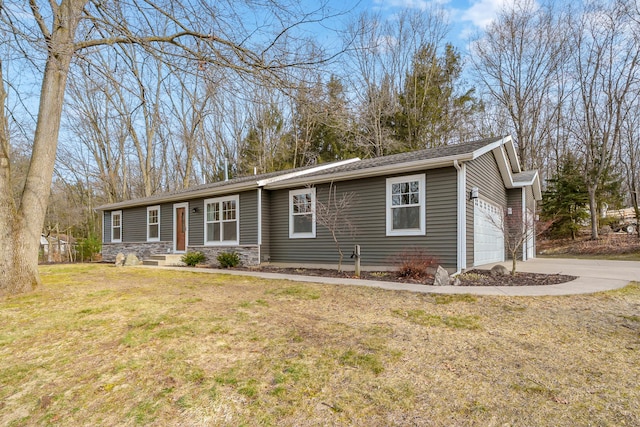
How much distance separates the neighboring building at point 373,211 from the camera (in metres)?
8.47

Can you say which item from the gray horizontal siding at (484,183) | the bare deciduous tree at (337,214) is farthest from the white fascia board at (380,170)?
the gray horizontal siding at (484,183)

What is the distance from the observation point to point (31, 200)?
234 inches

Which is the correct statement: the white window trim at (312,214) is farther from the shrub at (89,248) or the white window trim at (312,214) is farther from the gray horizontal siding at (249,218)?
the shrub at (89,248)

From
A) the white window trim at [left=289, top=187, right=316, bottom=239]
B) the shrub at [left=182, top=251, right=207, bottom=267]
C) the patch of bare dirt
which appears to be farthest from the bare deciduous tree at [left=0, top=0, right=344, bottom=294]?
the patch of bare dirt

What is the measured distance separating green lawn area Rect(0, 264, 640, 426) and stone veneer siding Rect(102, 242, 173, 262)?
972 centimetres

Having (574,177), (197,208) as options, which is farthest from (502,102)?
(197,208)

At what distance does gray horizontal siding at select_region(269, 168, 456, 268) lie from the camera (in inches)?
331

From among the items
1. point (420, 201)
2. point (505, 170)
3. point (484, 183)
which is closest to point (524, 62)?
point (505, 170)

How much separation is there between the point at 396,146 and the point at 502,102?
926 cm

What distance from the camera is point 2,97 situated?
5.70m

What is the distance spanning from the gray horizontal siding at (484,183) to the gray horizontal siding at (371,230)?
2.38 ft

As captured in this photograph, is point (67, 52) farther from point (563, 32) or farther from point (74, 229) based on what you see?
point (74, 229)

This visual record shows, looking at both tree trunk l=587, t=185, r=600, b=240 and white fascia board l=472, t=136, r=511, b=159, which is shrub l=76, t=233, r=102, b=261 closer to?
white fascia board l=472, t=136, r=511, b=159

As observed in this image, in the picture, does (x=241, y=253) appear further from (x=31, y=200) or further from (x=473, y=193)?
(x=473, y=193)
